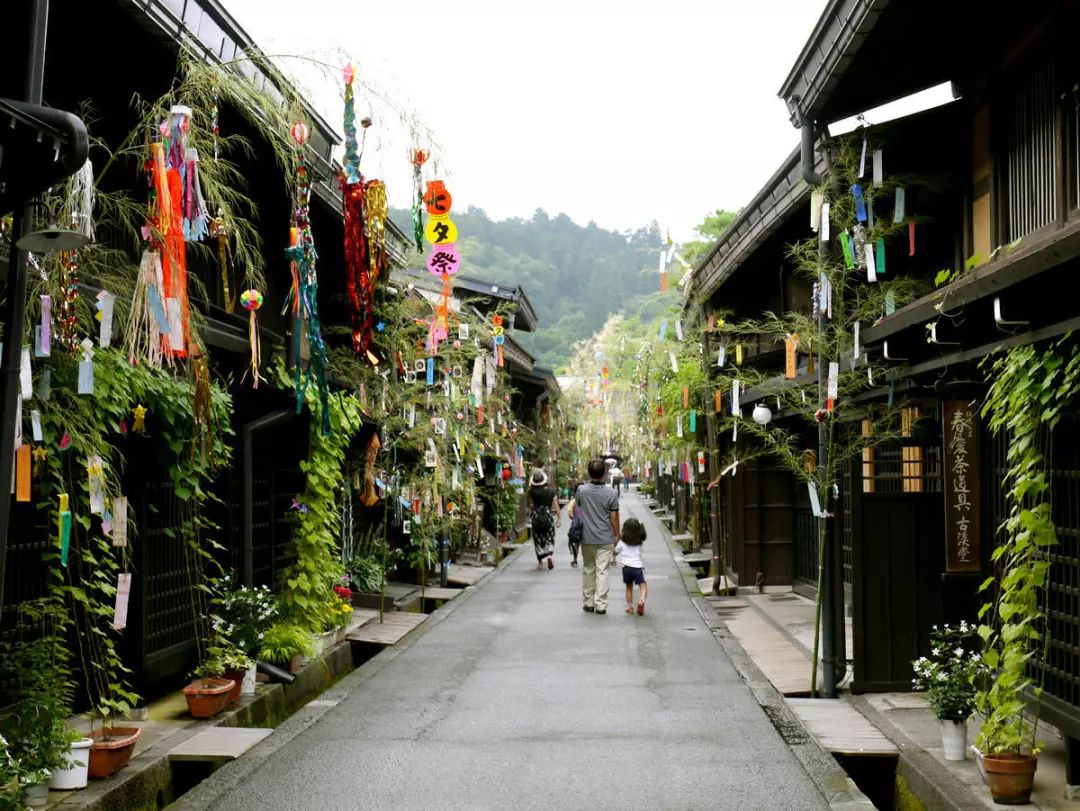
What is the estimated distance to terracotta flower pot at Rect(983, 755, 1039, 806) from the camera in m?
7.00

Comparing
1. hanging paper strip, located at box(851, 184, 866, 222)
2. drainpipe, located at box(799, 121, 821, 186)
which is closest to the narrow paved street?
hanging paper strip, located at box(851, 184, 866, 222)

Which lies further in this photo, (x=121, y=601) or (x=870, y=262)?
(x=870, y=262)

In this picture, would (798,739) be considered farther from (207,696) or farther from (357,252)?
(357,252)

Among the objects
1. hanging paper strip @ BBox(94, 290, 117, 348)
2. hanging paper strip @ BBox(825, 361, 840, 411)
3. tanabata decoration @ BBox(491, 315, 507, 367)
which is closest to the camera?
hanging paper strip @ BBox(94, 290, 117, 348)

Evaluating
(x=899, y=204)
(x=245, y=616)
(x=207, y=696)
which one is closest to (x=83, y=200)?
Answer: (x=207, y=696)

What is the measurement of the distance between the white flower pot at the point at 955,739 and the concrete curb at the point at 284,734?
5272 mm

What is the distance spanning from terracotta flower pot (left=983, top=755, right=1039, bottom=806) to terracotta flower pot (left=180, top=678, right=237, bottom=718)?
21.4 feet

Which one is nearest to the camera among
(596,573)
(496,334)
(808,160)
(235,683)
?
(235,683)

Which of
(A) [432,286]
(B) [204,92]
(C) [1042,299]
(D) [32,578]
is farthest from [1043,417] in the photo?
(A) [432,286]

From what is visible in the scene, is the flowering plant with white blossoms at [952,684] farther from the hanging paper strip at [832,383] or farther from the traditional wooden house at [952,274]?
the hanging paper strip at [832,383]

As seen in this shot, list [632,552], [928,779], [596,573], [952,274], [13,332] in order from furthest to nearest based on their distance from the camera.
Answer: [596,573]
[632,552]
[952,274]
[928,779]
[13,332]

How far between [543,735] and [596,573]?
8955 millimetres

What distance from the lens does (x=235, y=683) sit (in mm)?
10492

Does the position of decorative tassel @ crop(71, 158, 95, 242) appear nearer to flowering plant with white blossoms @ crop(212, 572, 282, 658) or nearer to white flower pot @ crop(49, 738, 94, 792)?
white flower pot @ crop(49, 738, 94, 792)
